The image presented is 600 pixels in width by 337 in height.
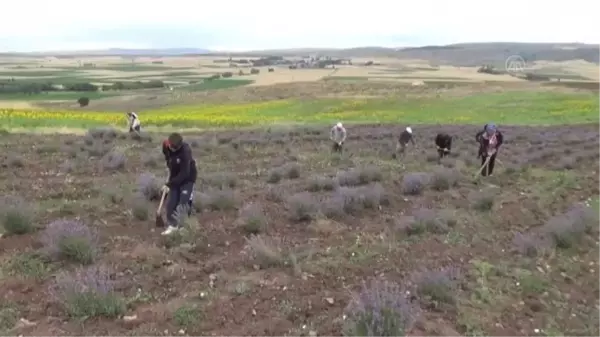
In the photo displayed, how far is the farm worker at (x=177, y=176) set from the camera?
10.8 metres

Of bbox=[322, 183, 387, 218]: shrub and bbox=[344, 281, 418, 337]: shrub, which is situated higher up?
bbox=[344, 281, 418, 337]: shrub

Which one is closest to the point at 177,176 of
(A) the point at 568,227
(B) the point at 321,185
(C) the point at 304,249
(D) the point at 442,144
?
(C) the point at 304,249

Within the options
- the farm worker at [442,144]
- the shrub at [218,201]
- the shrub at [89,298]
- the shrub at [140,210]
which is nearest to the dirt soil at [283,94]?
the farm worker at [442,144]

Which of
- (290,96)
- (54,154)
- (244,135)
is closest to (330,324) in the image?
(54,154)

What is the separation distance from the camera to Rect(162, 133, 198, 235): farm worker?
424 inches

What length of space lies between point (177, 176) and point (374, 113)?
3785cm

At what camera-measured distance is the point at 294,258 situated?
9.04 metres

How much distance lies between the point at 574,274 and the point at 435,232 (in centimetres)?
215

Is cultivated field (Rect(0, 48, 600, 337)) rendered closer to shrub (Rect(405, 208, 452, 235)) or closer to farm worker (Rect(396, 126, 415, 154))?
shrub (Rect(405, 208, 452, 235))

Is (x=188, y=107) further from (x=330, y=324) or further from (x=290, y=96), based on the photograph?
(x=330, y=324)

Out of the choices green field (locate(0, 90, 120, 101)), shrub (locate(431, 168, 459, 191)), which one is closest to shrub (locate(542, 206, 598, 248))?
shrub (locate(431, 168, 459, 191))

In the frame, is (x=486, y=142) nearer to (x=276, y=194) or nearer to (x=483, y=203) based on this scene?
(x=483, y=203)

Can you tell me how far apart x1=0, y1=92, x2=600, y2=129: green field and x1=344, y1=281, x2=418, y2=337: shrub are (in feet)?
102

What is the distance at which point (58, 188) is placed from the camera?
15422 mm
